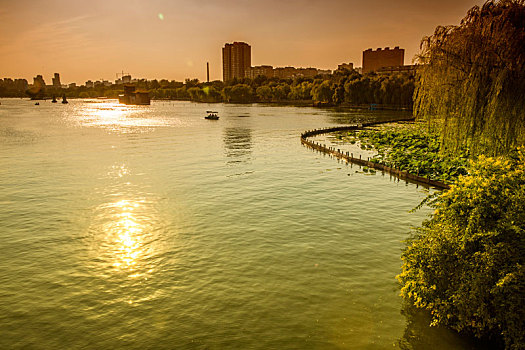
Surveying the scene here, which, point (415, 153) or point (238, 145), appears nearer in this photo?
point (415, 153)

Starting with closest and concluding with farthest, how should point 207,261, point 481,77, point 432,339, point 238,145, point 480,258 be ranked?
point 480,258 < point 432,339 < point 207,261 < point 481,77 < point 238,145

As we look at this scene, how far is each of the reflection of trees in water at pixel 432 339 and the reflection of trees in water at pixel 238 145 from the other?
45.4m

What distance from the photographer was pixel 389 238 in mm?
27734

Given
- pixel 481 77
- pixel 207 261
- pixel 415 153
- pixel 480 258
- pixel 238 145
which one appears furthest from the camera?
pixel 238 145

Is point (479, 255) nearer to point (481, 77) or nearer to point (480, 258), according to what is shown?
point (480, 258)

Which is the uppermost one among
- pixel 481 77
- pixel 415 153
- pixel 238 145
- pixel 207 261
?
pixel 481 77

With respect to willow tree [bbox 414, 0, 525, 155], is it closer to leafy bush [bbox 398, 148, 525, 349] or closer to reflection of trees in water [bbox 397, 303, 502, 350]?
leafy bush [bbox 398, 148, 525, 349]

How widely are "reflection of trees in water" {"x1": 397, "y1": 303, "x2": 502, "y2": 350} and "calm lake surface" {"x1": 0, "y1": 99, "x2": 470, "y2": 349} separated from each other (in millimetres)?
69

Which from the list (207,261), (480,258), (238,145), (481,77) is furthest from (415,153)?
(480,258)

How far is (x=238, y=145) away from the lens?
260 ft

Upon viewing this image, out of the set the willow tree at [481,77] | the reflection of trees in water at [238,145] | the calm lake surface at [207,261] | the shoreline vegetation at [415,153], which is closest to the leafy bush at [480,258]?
the calm lake surface at [207,261]

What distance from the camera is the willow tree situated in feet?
81.0

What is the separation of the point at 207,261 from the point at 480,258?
15.6 metres

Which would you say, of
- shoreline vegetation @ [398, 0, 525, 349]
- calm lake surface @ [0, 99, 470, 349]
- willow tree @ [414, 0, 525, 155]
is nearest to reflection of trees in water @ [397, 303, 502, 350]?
calm lake surface @ [0, 99, 470, 349]
